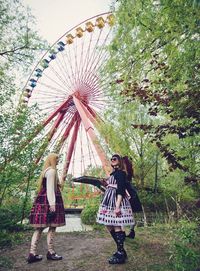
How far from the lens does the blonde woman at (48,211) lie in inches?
155

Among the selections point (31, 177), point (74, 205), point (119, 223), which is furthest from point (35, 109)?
point (74, 205)

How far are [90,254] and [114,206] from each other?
2.83 feet

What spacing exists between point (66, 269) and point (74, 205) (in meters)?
13.3

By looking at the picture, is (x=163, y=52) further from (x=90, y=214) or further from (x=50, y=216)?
(x=90, y=214)

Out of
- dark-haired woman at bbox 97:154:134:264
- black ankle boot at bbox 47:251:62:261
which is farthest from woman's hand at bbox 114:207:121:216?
black ankle boot at bbox 47:251:62:261

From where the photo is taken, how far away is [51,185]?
13.2 feet

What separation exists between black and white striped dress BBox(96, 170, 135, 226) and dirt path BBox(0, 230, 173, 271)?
53 centimetres

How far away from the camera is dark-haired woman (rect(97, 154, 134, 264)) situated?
383 cm

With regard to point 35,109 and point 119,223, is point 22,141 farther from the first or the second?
point 119,223

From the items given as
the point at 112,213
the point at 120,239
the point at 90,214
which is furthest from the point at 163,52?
the point at 90,214

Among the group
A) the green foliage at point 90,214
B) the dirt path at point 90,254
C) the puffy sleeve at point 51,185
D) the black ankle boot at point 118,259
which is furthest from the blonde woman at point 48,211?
the green foliage at point 90,214

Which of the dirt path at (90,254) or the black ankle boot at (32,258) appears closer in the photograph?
the dirt path at (90,254)

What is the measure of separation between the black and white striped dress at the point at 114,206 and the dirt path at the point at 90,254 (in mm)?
535

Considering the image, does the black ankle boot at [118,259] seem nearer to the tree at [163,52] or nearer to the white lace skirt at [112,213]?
the white lace skirt at [112,213]
